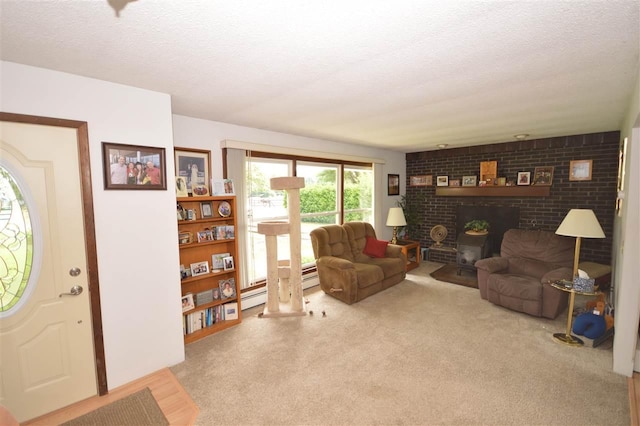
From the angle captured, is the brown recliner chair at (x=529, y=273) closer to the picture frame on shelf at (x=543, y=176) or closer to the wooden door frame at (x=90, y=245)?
the picture frame on shelf at (x=543, y=176)

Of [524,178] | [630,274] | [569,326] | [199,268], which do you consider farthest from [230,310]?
[524,178]

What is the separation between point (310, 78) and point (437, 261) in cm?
506

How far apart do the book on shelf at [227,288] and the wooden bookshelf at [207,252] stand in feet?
0.08

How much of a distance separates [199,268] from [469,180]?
495 cm

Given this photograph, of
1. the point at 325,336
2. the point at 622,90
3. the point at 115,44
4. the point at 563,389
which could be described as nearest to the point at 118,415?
the point at 325,336

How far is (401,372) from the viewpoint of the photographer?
243cm

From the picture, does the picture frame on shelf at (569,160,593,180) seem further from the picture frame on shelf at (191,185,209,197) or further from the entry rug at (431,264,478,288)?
the picture frame on shelf at (191,185,209,197)

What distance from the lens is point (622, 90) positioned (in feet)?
7.52

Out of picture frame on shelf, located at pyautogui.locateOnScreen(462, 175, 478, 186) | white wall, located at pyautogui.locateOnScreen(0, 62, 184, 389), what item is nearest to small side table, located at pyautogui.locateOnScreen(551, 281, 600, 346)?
picture frame on shelf, located at pyautogui.locateOnScreen(462, 175, 478, 186)

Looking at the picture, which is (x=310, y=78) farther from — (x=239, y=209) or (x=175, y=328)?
(x=175, y=328)

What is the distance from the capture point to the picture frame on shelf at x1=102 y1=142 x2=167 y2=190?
2.16 m

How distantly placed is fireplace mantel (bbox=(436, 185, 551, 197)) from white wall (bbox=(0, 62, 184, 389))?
4967 mm

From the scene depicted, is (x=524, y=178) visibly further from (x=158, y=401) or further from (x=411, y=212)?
(x=158, y=401)

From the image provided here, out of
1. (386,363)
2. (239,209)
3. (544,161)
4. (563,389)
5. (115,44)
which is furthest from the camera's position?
(544,161)
